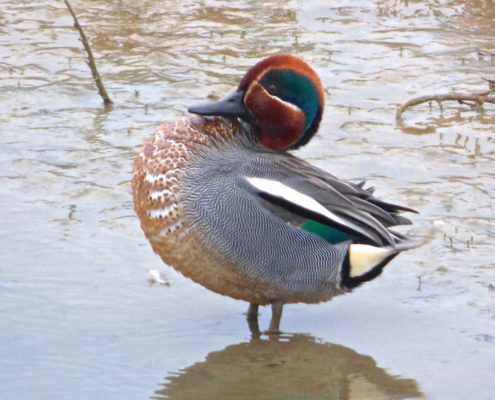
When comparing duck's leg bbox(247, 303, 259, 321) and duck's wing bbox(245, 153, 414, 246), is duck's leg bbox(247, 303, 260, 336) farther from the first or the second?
duck's wing bbox(245, 153, 414, 246)

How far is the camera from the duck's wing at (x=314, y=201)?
435 centimetres

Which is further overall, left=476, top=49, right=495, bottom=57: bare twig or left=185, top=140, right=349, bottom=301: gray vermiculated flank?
left=476, top=49, right=495, bottom=57: bare twig

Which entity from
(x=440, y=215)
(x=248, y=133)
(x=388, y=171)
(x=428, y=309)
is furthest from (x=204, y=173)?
(x=388, y=171)

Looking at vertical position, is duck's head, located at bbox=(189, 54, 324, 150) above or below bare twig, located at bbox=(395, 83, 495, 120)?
above

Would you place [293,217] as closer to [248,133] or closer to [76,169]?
[248,133]

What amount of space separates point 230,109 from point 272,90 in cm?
22

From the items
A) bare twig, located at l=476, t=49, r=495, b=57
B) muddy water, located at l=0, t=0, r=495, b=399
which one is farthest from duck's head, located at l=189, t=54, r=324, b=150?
bare twig, located at l=476, t=49, r=495, b=57

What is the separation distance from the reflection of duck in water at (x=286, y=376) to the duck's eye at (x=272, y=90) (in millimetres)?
1155

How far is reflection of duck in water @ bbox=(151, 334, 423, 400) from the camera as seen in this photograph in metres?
4.07

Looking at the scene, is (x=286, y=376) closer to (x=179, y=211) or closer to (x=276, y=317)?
(x=276, y=317)

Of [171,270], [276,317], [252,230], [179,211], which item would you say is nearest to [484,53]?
[171,270]

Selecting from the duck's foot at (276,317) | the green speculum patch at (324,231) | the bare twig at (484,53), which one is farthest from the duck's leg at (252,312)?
the bare twig at (484,53)

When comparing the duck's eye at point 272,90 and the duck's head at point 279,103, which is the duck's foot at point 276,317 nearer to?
the duck's head at point 279,103

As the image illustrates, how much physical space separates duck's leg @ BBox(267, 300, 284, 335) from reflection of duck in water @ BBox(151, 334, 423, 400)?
84 mm
